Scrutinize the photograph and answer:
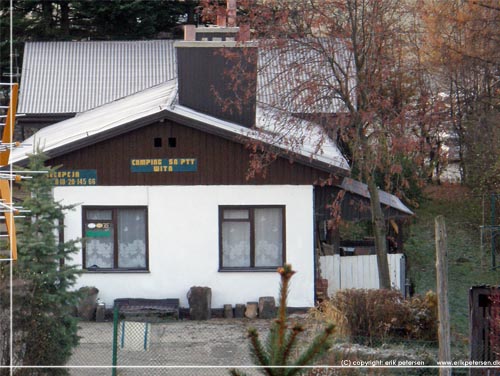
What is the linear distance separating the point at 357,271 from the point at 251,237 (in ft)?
8.70

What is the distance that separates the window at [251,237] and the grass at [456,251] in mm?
3994

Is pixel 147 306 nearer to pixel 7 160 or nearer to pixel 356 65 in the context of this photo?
pixel 356 65

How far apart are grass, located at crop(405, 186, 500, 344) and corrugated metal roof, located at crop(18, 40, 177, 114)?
11.7 m

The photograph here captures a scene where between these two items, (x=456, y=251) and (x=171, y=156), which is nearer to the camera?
(x=171, y=156)

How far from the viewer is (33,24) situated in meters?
42.1

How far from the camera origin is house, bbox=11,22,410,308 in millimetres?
20156

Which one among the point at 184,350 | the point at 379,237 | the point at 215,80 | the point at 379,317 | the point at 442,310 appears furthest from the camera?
the point at 215,80

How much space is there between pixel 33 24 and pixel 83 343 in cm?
2776

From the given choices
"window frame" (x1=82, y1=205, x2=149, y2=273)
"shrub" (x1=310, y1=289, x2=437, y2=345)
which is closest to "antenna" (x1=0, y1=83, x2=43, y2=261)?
"shrub" (x1=310, y1=289, x2=437, y2=345)

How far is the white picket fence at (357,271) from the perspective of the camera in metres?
20.9

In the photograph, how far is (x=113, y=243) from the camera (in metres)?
20.2

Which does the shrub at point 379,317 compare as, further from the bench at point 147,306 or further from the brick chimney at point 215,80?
the brick chimney at point 215,80

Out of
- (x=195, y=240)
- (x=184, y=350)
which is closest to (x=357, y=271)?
(x=195, y=240)

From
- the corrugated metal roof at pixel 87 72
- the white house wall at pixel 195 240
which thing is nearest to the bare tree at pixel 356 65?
the white house wall at pixel 195 240
